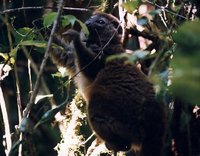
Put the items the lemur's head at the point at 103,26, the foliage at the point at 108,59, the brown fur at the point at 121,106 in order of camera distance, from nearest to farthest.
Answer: the foliage at the point at 108,59
the brown fur at the point at 121,106
the lemur's head at the point at 103,26

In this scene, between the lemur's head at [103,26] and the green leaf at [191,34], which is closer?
the green leaf at [191,34]

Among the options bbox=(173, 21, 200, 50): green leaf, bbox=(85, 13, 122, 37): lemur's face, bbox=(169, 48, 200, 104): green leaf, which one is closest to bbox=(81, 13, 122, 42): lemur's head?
bbox=(85, 13, 122, 37): lemur's face

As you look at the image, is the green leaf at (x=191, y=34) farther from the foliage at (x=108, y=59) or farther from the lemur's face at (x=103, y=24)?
the lemur's face at (x=103, y=24)

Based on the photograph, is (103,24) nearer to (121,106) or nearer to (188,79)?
(121,106)

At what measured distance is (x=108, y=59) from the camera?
1.34 m

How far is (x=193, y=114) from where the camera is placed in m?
2.88

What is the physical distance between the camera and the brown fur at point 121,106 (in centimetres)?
316

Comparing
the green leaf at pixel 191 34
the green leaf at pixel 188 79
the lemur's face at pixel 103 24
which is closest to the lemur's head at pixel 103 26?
the lemur's face at pixel 103 24

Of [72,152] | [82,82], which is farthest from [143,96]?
[72,152]

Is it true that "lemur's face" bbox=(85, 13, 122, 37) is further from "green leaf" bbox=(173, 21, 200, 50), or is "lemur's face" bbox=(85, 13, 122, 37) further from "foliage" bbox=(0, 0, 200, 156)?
"green leaf" bbox=(173, 21, 200, 50)

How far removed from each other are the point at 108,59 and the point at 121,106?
2.02 meters

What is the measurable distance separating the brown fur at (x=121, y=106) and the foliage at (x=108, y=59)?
20cm

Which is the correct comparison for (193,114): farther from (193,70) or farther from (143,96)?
(193,70)

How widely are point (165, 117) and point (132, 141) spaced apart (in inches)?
18.6
